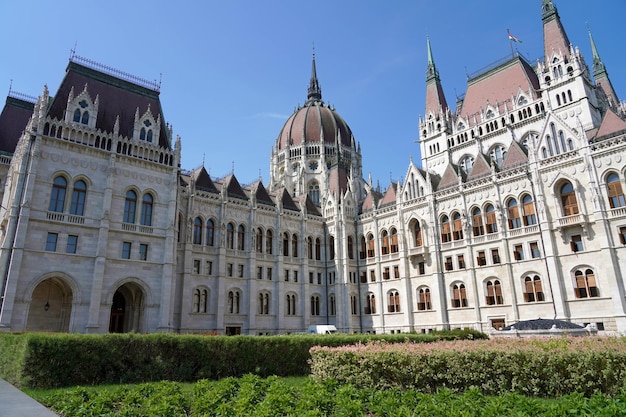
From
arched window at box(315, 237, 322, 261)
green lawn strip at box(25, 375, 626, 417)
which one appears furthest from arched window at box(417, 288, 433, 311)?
green lawn strip at box(25, 375, 626, 417)

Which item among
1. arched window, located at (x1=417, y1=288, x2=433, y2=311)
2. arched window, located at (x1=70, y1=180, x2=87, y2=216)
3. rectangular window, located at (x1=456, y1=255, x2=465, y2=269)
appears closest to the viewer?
arched window, located at (x1=70, y1=180, x2=87, y2=216)

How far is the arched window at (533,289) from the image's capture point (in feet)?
118

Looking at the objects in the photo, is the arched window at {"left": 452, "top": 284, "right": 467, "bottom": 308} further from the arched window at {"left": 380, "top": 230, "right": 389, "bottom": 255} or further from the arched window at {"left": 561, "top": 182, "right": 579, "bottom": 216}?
the arched window at {"left": 561, "top": 182, "right": 579, "bottom": 216}

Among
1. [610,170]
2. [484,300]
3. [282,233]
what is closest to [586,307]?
[484,300]

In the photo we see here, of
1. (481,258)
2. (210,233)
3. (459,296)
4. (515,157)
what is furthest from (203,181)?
(515,157)

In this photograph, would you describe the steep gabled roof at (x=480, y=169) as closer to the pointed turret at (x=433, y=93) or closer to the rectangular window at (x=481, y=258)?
the rectangular window at (x=481, y=258)

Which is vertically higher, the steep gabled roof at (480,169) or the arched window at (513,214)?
the steep gabled roof at (480,169)

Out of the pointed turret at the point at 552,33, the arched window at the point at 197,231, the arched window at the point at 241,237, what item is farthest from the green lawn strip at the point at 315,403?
the pointed turret at the point at 552,33

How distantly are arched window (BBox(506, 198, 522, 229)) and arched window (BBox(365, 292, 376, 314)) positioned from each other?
694 inches

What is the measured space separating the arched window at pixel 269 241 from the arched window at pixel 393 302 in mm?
14589

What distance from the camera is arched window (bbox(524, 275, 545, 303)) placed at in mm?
35903

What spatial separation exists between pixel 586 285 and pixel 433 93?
34.0 meters

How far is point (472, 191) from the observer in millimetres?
42188

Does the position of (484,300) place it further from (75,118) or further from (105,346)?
(75,118)
